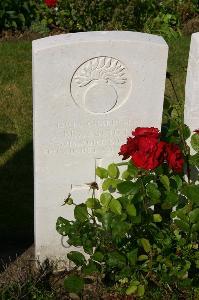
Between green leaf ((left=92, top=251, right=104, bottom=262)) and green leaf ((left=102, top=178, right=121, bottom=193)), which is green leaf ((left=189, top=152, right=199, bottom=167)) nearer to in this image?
green leaf ((left=102, top=178, right=121, bottom=193))

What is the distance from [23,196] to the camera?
518cm

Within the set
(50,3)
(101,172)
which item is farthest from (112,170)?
(50,3)

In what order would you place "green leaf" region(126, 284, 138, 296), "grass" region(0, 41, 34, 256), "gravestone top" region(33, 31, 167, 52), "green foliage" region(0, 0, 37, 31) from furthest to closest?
"green foliage" region(0, 0, 37, 31) < "grass" region(0, 41, 34, 256) < "green leaf" region(126, 284, 138, 296) < "gravestone top" region(33, 31, 167, 52)

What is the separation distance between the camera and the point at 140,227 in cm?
380

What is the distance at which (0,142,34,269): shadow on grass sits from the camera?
447 cm

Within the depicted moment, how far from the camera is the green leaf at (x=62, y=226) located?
377 centimetres

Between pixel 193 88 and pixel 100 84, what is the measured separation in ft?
1.85

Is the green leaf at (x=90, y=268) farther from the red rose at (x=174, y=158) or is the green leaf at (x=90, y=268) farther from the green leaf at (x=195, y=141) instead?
the green leaf at (x=195, y=141)

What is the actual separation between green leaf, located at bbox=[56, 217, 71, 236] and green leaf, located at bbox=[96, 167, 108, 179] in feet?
1.09

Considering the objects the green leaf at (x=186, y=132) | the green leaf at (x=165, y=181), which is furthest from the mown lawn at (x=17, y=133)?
the green leaf at (x=165, y=181)

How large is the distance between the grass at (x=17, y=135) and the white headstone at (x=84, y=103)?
0.57 metres

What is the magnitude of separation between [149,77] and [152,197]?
683mm

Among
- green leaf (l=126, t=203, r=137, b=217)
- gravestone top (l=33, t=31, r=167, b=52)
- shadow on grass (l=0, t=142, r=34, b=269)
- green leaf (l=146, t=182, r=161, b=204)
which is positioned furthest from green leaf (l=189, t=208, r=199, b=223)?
shadow on grass (l=0, t=142, r=34, b=269)

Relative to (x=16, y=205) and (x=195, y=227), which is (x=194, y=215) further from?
(x=16, y=205)
